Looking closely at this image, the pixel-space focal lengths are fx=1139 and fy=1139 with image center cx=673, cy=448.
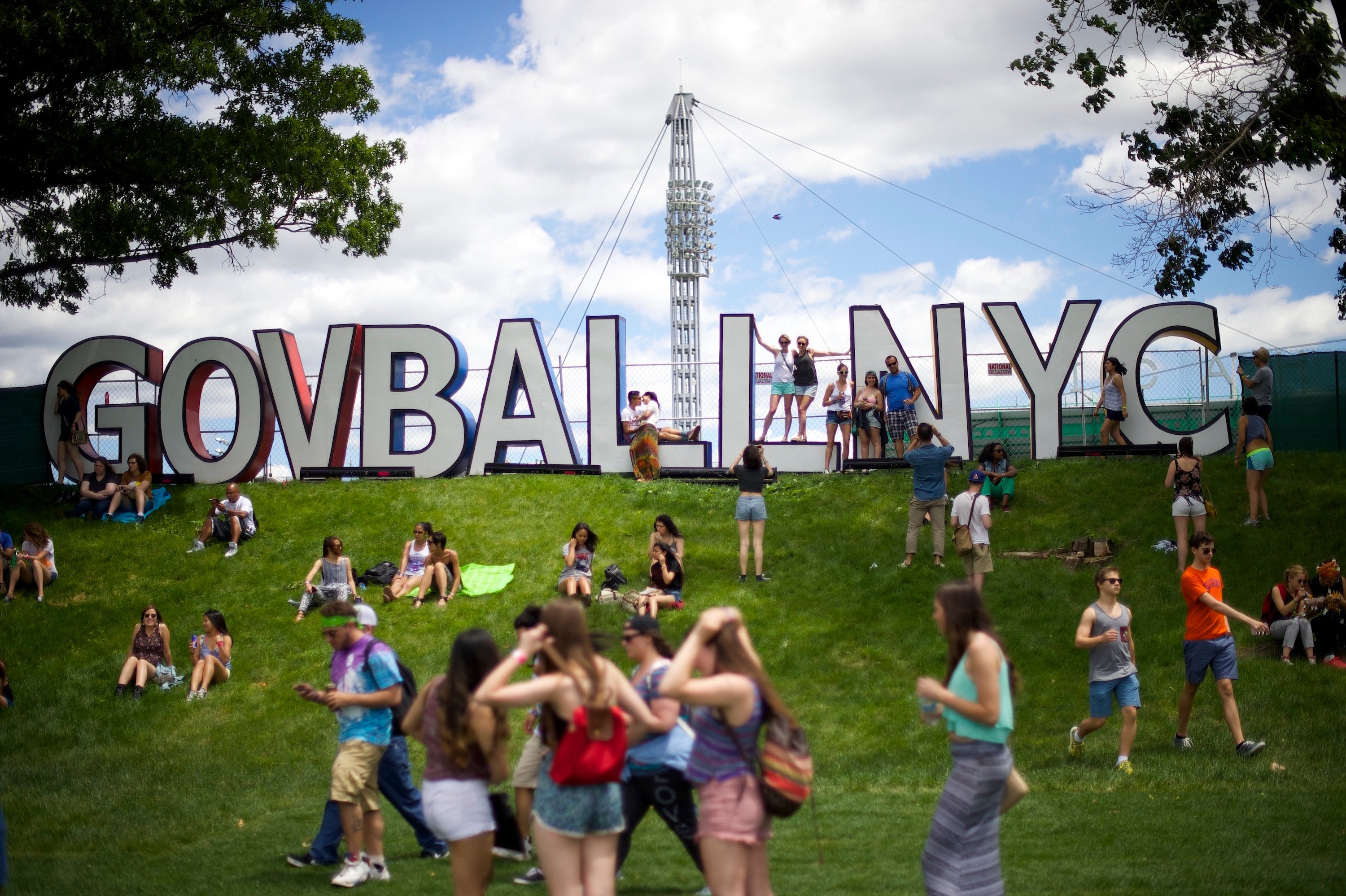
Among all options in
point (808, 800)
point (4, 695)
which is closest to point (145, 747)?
point (4, 695)

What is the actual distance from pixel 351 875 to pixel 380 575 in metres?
9.41

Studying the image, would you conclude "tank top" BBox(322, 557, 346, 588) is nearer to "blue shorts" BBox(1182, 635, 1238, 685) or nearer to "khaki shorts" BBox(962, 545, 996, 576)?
"khaki shorts" BBox(962, 545, 996, 576)

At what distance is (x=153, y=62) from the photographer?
660 inches

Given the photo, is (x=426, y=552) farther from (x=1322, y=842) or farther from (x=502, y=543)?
(x=1322, y=842)

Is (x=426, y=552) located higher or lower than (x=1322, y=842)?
higher

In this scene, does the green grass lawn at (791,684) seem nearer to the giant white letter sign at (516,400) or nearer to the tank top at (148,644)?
the tank top at (148,644)

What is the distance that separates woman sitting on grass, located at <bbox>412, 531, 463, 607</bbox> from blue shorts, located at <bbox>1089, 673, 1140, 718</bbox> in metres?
8.86

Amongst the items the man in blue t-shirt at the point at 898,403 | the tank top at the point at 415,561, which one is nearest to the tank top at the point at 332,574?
the tank top at the point at 415,561

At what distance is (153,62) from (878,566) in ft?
42.3

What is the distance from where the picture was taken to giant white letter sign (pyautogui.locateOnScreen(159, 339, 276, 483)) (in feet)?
69.9

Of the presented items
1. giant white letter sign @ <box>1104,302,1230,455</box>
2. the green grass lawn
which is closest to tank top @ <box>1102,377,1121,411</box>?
giant white letter sign @ <box>1104,302,1230,455</box>

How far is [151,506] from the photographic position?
19.6 meters

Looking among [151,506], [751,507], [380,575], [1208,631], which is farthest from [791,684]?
[151,506]

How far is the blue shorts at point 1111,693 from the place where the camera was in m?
9.94
